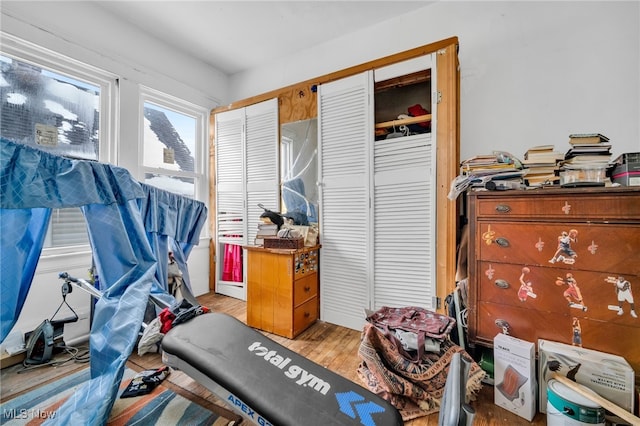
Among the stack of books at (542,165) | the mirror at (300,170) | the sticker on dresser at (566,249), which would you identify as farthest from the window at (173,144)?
the sticker on dresser at (566,249)

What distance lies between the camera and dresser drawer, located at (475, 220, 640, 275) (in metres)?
1.20

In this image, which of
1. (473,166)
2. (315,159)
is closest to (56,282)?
(315,159)

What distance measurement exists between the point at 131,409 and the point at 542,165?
2.78 meters

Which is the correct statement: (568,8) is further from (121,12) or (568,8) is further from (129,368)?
(129,368)

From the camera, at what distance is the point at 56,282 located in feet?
6.81

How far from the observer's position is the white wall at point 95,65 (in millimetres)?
1958

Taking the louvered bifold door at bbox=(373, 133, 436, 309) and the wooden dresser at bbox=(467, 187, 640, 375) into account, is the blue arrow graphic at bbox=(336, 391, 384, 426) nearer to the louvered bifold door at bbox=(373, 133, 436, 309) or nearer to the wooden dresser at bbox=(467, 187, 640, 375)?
the wooden dresser at bbox=(467, 187, 640, 375)

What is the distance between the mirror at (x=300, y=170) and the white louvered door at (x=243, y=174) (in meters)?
0.11

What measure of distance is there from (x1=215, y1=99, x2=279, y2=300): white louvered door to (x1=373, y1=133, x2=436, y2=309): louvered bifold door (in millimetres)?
1199

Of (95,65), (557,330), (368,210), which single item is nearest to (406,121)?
(368,210)

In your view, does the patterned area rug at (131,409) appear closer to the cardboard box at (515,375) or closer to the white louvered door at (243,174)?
the cardboard box at (515,375)

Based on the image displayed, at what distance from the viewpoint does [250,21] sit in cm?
248

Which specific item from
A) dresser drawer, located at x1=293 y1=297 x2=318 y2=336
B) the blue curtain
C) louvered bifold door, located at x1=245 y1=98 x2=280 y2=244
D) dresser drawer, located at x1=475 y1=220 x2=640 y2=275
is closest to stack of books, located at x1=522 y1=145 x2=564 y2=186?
dresser drawer, located at x1=475 y1=220 x2=640 y2=275

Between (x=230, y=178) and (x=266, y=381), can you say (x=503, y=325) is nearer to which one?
(x=266, y=381)
